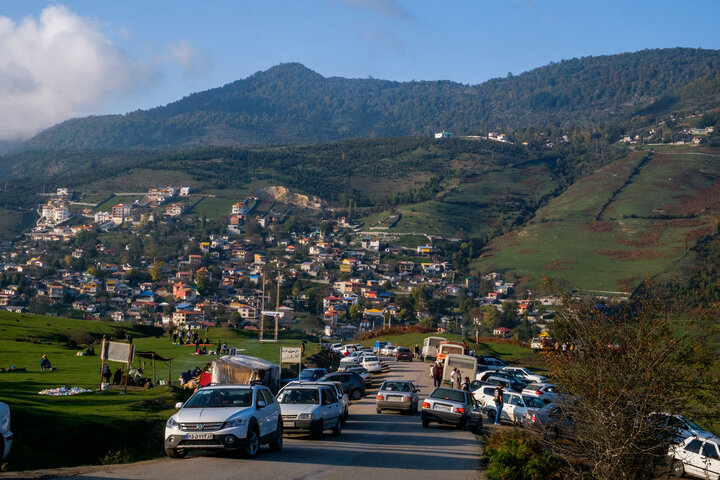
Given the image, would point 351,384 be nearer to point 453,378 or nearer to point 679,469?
point 453,378

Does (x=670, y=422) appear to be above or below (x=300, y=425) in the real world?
above

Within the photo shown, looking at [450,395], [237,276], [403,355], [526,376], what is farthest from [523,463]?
[237,276]

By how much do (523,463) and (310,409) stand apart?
17.0 ft

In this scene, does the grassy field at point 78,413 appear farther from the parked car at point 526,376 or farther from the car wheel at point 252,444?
the parked car at point 526,376

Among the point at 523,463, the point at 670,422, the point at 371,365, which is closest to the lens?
the point at 670,422

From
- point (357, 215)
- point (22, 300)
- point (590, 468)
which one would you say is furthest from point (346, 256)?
point (590, 468)

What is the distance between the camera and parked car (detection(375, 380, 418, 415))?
78.7 ft

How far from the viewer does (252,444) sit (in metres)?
13.4

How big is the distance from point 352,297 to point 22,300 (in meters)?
41.7

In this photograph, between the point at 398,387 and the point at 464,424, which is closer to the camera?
the point at 464,424

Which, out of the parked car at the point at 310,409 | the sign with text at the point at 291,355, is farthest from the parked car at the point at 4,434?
the sign with text at the point at 291,355

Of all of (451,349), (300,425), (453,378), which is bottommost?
(451,349)

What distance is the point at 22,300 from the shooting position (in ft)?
→ 304

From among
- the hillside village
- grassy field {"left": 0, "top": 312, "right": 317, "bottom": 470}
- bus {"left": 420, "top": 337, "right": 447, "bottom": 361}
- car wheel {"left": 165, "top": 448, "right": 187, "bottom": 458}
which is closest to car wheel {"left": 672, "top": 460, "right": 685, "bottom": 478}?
car wheel {"left": 165, "top": 448, "right": 187, "bottom": 458}
